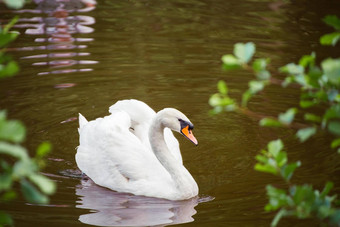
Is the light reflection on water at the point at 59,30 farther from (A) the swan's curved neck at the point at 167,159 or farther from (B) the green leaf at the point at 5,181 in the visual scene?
(B) the green leaf at the point at 5,181

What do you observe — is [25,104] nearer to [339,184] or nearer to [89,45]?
[89,45]

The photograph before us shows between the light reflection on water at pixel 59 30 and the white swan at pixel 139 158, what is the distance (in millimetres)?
3507

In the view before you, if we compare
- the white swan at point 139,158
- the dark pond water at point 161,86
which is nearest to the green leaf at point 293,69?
the dark pond water at point 161,86

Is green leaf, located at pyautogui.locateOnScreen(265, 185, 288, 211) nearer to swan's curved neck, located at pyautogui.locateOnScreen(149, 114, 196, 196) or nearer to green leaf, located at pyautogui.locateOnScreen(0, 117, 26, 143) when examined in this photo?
green leaf, located at pyautogui.locateOnScreen(0, 117, 26, 143)

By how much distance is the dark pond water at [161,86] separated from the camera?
633 cm

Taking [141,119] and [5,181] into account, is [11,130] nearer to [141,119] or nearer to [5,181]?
[5,181]

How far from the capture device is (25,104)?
9055 millimetres

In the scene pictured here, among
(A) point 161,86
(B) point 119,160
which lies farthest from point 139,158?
(A) point 161,86

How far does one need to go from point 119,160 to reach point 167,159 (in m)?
0.52

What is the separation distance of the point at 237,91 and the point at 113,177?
137 inches

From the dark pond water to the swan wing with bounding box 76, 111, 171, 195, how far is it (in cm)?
16

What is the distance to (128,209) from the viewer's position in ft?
20.7

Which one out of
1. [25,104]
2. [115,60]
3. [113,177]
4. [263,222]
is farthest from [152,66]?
[263,222]

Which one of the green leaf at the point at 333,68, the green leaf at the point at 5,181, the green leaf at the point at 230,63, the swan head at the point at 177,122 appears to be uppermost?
the green leaf at the point at 333,68
